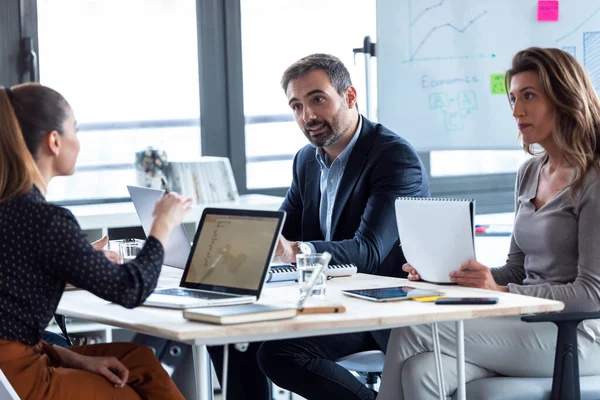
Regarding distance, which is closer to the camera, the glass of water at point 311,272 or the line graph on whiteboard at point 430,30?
the glass of water at point 311,272

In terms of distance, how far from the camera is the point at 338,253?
2.75m

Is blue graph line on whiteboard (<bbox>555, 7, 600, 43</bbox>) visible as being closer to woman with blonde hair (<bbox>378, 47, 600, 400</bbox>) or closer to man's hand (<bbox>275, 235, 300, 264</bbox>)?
woman with blonde hair (<bbox>378, 47, 600, 400</bbox>)

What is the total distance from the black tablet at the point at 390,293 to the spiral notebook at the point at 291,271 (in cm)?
27

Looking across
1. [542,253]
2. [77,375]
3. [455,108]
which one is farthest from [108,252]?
[455,108]

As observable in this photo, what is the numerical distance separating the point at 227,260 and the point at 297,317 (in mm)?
323

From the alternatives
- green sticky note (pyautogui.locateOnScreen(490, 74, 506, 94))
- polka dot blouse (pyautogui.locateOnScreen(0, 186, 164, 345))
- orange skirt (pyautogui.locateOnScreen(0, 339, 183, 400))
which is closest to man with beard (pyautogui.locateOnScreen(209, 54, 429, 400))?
orange skirt (pyautogui.locateOnScreen(0, 339, 183, 400))

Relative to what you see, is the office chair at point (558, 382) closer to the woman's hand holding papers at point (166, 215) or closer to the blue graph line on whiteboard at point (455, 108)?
the woman's hand holding papers at point (166, 215)

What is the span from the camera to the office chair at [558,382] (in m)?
2.16

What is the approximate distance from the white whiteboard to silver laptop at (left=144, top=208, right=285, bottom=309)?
6.12ft

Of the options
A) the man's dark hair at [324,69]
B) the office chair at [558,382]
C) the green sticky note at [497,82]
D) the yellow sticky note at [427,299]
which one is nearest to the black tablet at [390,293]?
the yellow sticky note at [427,299]

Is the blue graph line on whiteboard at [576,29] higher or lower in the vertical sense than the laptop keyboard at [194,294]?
higher

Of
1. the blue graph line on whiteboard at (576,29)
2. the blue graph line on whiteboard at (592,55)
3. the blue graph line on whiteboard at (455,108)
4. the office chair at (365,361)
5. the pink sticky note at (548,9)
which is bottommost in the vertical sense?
the office chair at (365,361)

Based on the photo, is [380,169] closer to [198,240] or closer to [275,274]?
[275,274]

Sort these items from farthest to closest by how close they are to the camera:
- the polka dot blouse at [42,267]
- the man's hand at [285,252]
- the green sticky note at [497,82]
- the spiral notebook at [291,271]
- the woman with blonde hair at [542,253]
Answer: the green sticky note at [497,82], the man's hand at [285,252], the spiral notebook at [291,271], the woman with blonde hair at [542,253], the polka dot blouse at [42,267]
